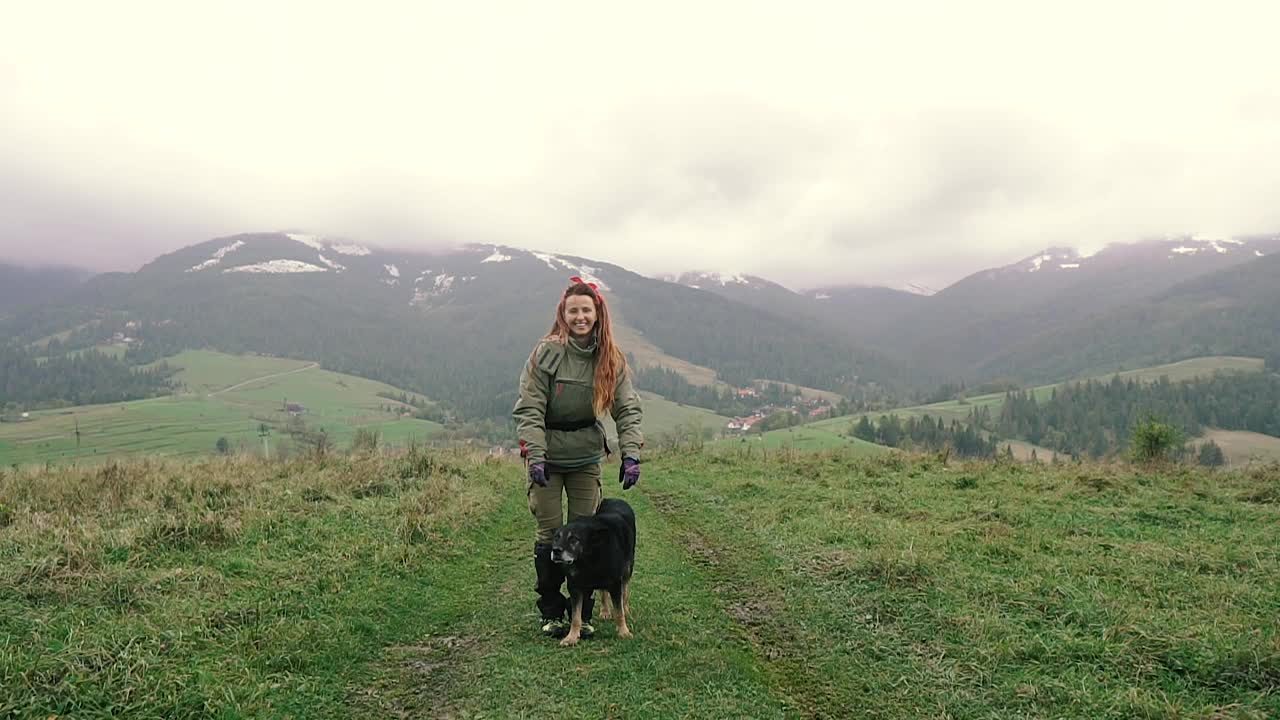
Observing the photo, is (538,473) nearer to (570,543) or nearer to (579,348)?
(570,543)

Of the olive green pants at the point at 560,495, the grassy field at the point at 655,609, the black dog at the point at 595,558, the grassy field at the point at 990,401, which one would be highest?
the olive green pants at the point at 560,495

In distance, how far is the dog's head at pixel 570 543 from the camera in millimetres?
5738

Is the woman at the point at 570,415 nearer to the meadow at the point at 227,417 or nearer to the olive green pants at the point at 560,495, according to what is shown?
the olive green pants at the point at 560,495

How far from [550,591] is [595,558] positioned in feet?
2.69

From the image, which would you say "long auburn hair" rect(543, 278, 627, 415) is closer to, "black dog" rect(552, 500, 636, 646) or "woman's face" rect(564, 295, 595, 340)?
"woman's face" rect(564, 295, 595, 340)

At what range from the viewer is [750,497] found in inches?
569

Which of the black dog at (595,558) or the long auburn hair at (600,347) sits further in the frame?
the long auburn hair at (600,347)

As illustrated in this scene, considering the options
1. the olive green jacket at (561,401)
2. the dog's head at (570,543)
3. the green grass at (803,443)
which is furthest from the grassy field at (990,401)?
the dog's head at (570,543)

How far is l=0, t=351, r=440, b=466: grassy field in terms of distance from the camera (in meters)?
78.8

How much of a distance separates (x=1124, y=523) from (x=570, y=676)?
10833 mm

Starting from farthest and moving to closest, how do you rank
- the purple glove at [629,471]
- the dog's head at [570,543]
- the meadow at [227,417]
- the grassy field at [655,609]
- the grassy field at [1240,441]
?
the grassy field at [1240,441], the meadow at [227,417], the purple glove at [629,471], the dog's head at [570,543], the grassy field at [655,609]

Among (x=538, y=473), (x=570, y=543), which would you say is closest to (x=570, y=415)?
(x=538, y=473)

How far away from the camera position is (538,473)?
235 inches

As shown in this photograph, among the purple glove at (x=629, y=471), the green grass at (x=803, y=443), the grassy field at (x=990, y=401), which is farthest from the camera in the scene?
the grassy field at (x=990, y=401)
